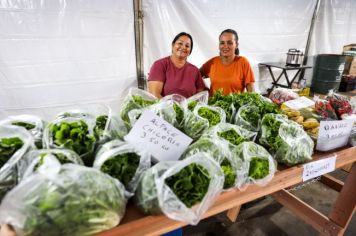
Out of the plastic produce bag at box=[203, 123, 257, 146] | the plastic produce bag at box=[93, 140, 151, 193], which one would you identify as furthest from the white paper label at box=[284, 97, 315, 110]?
the plastic produce bag at box=[93, 140, 151, 193]

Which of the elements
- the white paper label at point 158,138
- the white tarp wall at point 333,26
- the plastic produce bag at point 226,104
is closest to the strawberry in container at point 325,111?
the plastic produce bag at point 226,104

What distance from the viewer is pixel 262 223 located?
1869mm

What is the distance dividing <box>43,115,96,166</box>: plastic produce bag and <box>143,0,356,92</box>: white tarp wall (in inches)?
82.8

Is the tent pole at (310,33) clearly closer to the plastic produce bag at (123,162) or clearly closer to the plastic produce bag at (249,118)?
the plastic produce bag at (249,118)

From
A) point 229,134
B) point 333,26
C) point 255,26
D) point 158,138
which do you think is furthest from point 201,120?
point 333,26

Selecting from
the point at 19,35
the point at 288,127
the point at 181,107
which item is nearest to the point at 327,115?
the point at 288,127

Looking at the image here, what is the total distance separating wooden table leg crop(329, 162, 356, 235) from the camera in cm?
139

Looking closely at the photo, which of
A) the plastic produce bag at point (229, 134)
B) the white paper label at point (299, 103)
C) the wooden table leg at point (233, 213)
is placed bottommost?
the wooden table leg at point (233, 213)

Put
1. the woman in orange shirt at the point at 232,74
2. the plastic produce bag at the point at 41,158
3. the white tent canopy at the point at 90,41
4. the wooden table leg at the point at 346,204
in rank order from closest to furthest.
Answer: the plastic produce bag at the point at 41,158
the wooden table leg at the point at 346,204
the white tent canopy at the point at 90,41
the woman in orange shirt at the point at 232,74

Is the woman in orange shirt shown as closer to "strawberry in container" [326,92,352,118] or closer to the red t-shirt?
the red t-shirt

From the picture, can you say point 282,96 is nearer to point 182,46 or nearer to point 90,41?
point 182,46

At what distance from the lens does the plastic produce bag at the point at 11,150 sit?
0.61 metres

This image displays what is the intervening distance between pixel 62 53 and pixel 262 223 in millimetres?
2431

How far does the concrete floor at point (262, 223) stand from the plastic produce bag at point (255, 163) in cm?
119
